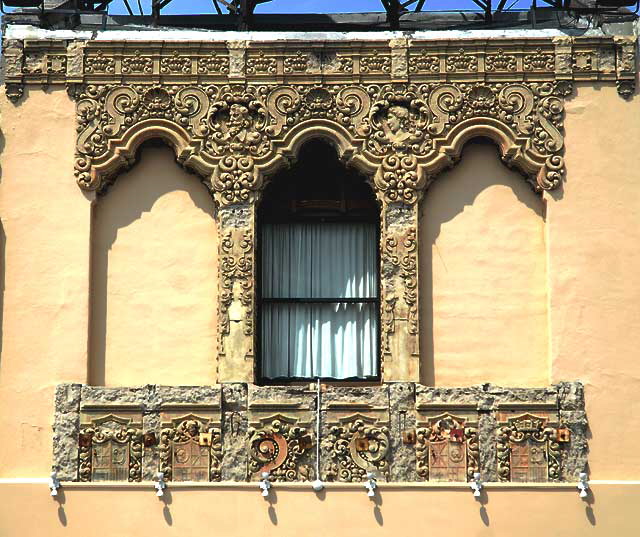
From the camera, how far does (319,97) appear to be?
16.2 m

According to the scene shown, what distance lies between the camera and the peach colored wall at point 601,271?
1544cm

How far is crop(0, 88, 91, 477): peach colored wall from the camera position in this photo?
15555 mm

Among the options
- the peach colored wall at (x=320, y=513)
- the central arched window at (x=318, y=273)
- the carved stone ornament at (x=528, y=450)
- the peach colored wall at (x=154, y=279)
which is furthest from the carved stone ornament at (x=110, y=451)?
the carved stone ornament at (x=528, y=450)

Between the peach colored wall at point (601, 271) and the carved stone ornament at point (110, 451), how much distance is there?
5.05 metres

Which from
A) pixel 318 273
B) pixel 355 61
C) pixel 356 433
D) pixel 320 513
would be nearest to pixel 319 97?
pixel 355 61

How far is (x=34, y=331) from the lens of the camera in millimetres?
15742

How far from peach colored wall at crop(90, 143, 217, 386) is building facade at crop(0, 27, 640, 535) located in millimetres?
27

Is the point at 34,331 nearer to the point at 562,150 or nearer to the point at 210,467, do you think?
the point at 210,467

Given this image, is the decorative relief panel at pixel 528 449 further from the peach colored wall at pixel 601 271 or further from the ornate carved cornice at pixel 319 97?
the ornate carved cornice at pixel 319 97

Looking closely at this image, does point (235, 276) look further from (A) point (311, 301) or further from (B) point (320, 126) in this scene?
(B) point (320, 126)

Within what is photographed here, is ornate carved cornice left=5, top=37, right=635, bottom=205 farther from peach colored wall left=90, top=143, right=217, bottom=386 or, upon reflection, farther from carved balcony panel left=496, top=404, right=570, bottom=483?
carved balcony panel left=496, top=404, right=570, bottom=483

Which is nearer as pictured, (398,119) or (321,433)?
(321,433)

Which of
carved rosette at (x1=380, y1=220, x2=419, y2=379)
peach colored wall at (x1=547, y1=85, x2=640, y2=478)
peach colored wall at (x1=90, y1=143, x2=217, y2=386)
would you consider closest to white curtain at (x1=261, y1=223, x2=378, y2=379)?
carved rosette at (x1=380, y1=220, x2=419, y2=379)

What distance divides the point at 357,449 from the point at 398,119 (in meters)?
4.08
